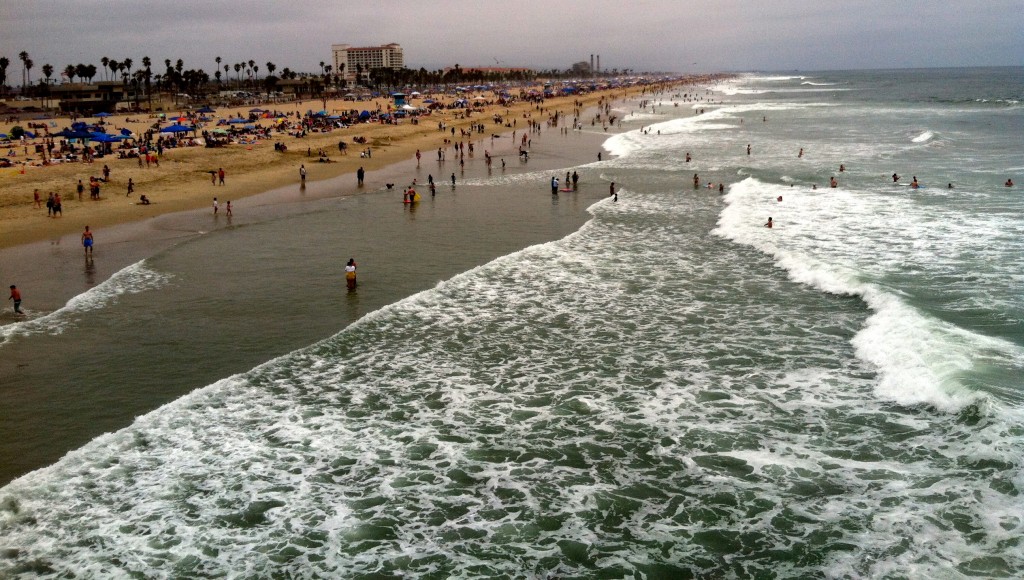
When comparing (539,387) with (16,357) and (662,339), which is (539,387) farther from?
(16,357)

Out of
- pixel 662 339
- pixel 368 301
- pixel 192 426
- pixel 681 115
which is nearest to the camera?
→ pixel 192 426

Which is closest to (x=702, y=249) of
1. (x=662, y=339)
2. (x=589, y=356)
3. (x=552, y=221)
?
(x=552, y=221)

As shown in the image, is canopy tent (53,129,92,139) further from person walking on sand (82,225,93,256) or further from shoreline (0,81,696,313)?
person walking on sand (82,225,93,256)

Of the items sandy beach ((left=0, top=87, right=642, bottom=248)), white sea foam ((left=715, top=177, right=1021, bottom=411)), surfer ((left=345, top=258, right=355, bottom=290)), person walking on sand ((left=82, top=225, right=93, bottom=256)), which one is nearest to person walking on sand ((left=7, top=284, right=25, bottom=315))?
person walking on sand ((left=82, top=225, right=93, bottom=256))

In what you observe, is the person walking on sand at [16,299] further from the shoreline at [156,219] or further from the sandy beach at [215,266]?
the shoreline at [156,219]

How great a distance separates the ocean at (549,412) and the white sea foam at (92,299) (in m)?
0.09

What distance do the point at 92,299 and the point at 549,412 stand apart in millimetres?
13972

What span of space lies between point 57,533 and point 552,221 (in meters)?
23.3

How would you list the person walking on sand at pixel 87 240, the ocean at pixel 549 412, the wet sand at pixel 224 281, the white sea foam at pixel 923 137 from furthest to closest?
the white sea foam at pixel 923 137
the person walking on sand at pixel 87 240
the wet sand at pixel 224 281
the ocean at pixel 549 412

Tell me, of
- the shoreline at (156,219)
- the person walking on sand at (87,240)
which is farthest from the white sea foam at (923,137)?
the person walking on sand at (87,240)

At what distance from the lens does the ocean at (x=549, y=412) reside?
9867mm

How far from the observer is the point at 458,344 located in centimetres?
1714

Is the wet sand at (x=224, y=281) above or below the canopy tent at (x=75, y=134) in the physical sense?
below

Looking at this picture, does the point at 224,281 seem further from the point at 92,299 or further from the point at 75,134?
the point at 75,134
